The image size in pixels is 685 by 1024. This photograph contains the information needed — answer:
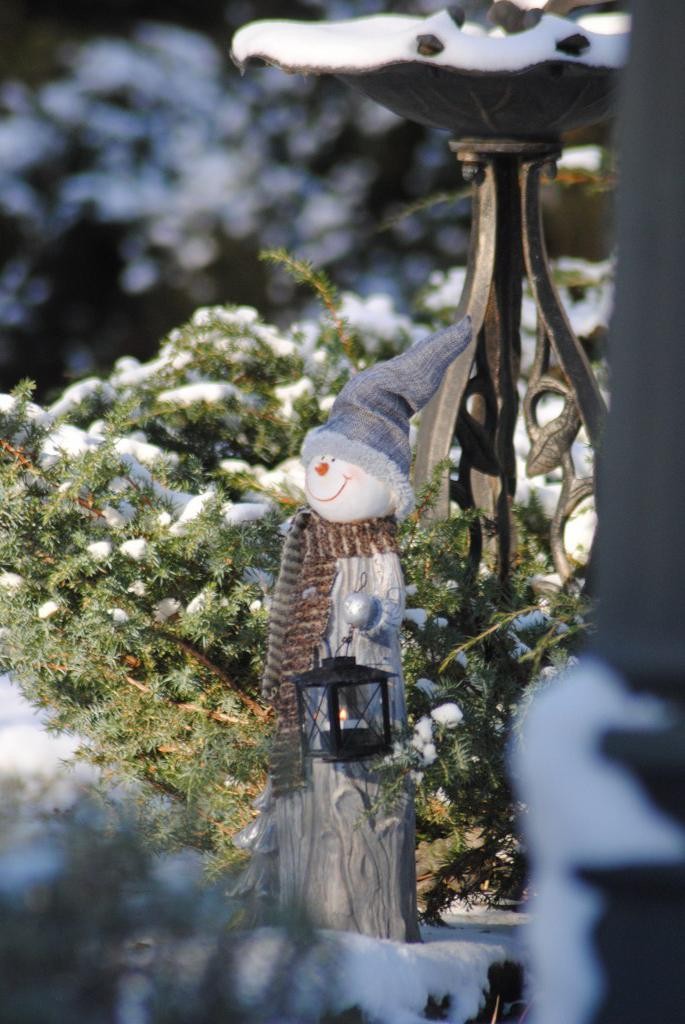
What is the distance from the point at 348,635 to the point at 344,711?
14 centimetres

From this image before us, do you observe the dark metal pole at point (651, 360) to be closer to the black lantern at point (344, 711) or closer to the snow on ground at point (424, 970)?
the snow on ground at point (424, 970)

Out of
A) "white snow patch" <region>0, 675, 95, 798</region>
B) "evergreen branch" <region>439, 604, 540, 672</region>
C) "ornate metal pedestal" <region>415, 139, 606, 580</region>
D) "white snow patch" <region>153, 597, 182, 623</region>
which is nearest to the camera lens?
"evergreen branch" <region>439, 604, 540, 672</region>

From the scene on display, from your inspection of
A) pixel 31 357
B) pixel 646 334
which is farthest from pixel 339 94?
pixel 646 334

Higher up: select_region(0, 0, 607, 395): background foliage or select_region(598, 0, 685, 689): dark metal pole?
select_region(0, 0, 607, 395): background foliage

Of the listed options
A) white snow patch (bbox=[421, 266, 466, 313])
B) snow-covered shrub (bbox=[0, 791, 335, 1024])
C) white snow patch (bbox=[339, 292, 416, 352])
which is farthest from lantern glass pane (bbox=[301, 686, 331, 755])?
white snow patch (bbox=[421, 266, 466, 313])

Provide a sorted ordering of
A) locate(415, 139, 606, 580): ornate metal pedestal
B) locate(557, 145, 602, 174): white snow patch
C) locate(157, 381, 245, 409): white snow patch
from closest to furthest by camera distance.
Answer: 1. locate(415, 139, 606, 580): ornate metal pedestal
2. locate(157, 381, 245, 409): white snow patch
3. locate(557, 145, 602, 174): white snow patch

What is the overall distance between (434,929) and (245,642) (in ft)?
2.28

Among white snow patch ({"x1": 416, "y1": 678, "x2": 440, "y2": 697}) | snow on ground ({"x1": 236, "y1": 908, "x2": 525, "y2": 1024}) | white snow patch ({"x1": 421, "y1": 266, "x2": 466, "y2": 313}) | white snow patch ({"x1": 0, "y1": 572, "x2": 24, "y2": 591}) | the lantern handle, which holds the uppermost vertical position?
white snow patch ({"x1": 421, "y1": 266, "x2": 466, "y2": 313})

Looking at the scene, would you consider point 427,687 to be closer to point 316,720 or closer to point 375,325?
point 316,720

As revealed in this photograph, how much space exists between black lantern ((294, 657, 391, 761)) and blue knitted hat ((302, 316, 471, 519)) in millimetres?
352

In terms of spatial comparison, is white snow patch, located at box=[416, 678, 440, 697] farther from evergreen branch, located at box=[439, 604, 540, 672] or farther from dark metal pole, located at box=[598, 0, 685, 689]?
dark metal pole, located at box=[598, 0, 685, 689]

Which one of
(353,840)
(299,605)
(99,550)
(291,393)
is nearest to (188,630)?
(99,550)

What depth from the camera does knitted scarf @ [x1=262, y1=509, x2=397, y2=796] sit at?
243 centimetres

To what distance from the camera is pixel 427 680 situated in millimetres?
2711
